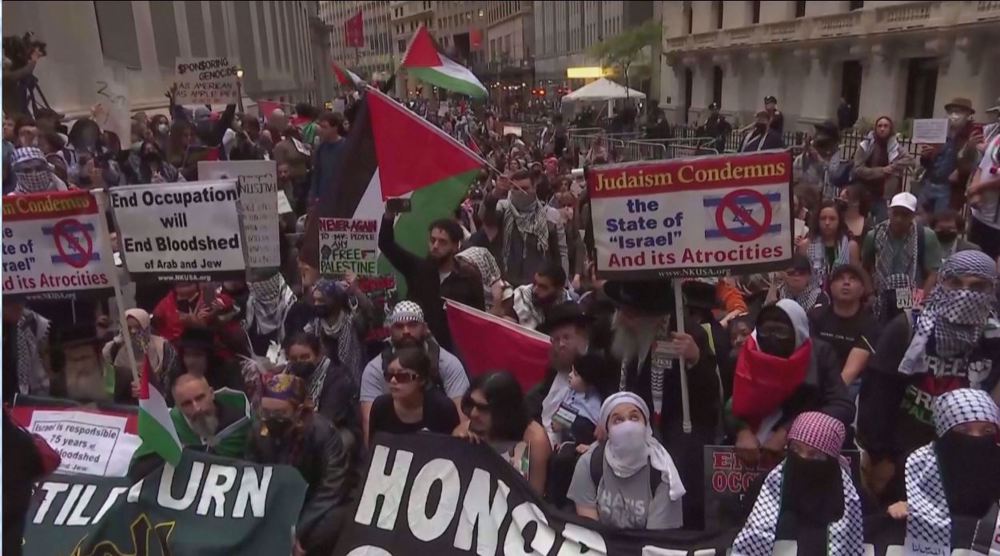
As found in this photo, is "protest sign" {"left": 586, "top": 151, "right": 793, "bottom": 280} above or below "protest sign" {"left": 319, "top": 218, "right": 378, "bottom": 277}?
above

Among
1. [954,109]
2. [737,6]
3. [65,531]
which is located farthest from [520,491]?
[737,6]

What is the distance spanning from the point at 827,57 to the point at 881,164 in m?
18.8

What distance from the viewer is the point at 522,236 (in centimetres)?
644

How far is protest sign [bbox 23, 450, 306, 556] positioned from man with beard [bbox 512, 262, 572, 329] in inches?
79.8

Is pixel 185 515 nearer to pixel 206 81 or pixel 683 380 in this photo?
pixel 683 380

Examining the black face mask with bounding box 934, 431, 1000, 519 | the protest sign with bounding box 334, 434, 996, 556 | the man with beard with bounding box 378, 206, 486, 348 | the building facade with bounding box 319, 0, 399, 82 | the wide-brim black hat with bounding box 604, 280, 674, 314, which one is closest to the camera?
the black face mask with bounding box 934, 431, 1000, 519

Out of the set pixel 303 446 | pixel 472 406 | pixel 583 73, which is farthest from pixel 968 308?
pixel 583 73

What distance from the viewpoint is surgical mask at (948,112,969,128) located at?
320 inches

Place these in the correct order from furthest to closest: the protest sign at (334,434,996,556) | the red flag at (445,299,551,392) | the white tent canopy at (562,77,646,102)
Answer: the white tent canopy at (562,77,646,102), the red flag at (445,299,551,392), the protest sign at (334,434,996,556)

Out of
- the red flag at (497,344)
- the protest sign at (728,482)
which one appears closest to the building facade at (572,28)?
the red flag at (497,344)

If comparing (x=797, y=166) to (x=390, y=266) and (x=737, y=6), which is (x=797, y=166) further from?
(x=737, y=6)

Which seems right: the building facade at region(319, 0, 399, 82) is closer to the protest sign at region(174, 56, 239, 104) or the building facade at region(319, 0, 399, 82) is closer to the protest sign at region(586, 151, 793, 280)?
the protest sign at region(174, 56, 239, 104)

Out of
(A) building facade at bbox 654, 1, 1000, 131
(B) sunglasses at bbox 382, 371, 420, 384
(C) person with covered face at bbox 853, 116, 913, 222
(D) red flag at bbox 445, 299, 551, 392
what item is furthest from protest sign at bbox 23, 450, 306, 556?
(A) building facade at bbox 654, 1, 1000, 131

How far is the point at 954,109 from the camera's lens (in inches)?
325
